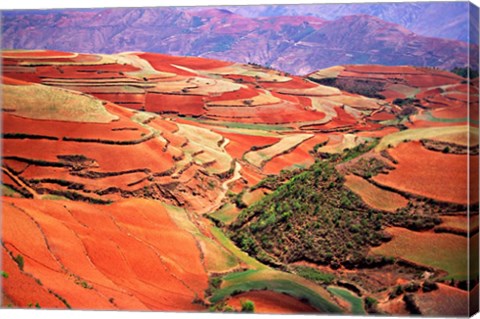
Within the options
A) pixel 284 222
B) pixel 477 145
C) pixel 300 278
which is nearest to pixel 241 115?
pixel 284 222

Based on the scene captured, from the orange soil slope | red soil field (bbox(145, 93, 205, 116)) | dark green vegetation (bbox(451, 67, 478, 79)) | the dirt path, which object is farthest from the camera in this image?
red soil field (bbox(145, 93, 205, 116))

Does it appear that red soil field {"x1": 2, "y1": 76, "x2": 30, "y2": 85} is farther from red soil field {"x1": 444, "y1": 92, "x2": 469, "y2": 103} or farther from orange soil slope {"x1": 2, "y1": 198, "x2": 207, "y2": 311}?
red soil field {"x1": 444, "y1": 92, "x2": 469, "y2": 103}

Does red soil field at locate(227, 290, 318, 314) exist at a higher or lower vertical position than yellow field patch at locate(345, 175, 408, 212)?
lower

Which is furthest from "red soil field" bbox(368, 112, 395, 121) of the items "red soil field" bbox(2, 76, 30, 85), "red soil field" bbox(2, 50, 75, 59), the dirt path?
"red soil field" bbox(2, 76, 30, 85)

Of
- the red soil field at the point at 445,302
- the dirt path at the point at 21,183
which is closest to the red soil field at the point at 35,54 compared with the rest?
the dirt path at the point at 21,183

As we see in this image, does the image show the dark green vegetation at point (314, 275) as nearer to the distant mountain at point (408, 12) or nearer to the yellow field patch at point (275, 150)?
the yellow field patch at point (275, 150)

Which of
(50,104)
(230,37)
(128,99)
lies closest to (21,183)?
(50,104)

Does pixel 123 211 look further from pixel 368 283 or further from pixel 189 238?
pixel 368 283
